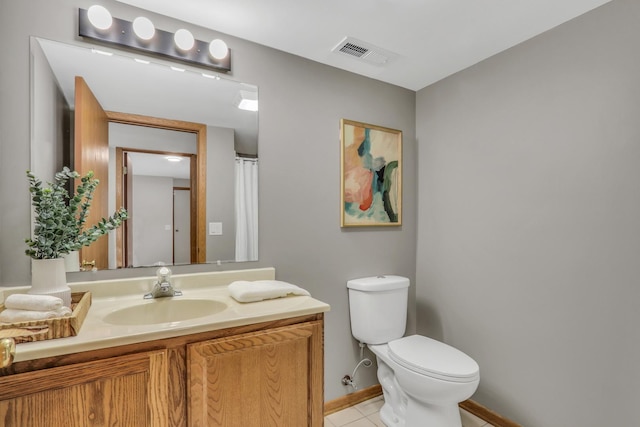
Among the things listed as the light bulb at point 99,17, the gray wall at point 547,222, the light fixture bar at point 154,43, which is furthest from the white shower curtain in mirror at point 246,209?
the gray wall at point 547,222

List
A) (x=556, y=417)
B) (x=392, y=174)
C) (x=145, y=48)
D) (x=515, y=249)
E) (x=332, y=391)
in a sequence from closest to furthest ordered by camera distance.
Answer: (x=145, y=48) < (x=556, y=417) < (x=515, y=249) < (x=332, y=391) < (x=392, y=174)

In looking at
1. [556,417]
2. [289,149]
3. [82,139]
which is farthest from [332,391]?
[82,139]

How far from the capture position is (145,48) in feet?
4.89

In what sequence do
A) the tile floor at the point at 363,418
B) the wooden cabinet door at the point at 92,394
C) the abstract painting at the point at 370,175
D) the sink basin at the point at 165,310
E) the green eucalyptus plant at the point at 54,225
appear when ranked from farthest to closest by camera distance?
the abstract painting at the point at 370,175, the tile floor at the point at 363,418, the sink basin at the point at 165,310, the green eucalyptus plant at the point at 54,225, the wooden cabinet door at the point at 92,394

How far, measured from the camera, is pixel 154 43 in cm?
151

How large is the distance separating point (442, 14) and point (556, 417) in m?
2.12

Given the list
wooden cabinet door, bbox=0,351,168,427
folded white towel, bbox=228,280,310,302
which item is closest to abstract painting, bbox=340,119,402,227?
folded white towel, bbox=228,280,310,302

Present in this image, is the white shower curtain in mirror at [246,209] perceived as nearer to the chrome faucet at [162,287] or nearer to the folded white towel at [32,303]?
the chrome faucet at [162,287]

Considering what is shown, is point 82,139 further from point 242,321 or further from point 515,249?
point 515,249

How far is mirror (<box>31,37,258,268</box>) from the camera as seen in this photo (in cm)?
134

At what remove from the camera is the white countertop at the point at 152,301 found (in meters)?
0.91

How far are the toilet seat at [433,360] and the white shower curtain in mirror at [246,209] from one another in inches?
37.7

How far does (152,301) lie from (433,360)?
4.59 feet

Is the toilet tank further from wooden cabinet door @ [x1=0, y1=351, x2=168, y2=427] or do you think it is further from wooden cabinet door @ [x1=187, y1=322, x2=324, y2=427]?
wooden cabinet door @ [x1=0, y1=351, x2=168, y2=427]
